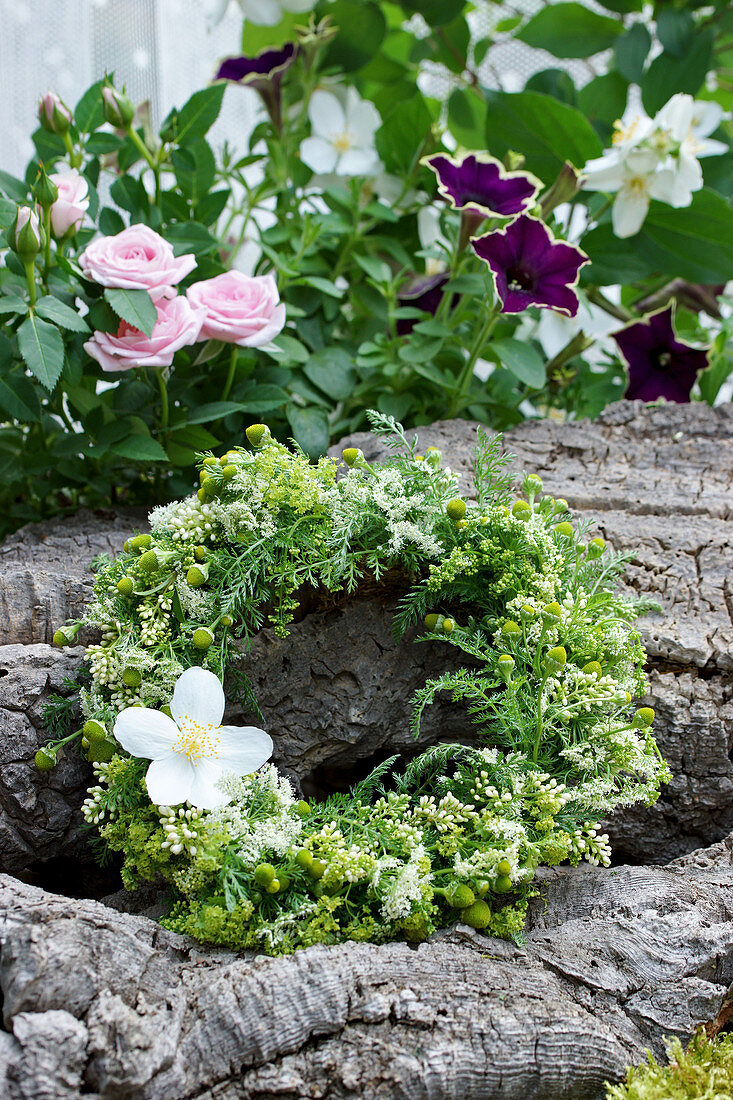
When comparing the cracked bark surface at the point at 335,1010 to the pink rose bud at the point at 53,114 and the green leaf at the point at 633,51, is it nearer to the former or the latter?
the pink rose bud at the point at 53,114

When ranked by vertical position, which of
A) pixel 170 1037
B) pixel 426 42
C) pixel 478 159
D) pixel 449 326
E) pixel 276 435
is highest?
pixel 426 42

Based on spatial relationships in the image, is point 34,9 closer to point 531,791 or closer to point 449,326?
point 449,326

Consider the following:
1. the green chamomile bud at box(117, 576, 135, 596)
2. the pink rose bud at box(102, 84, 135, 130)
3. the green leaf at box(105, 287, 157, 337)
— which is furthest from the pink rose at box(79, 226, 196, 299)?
the green chamomile bud at box(117, 576, 135, 596)

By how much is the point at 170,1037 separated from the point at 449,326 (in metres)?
1.08

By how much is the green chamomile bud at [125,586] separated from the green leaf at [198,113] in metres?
0.79

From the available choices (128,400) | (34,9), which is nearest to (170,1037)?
(128,400)

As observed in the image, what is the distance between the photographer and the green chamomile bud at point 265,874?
0.76m

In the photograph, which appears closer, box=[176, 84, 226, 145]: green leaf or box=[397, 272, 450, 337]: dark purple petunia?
box=[176, 84, 226, 145]: green leaf

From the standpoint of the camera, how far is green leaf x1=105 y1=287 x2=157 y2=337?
41.8 inches

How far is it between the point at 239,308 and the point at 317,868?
2.45ft

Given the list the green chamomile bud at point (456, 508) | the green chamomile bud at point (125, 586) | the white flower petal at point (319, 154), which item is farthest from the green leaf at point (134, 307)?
the white flower petal at point (319, 154)

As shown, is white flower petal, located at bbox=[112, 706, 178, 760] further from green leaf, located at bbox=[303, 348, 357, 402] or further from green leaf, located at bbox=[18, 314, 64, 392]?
green leaf, located at bbox=[303, 348, 357, 402]

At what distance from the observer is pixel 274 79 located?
4.99ft

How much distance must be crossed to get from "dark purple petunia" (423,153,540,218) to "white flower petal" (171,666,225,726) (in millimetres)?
846
